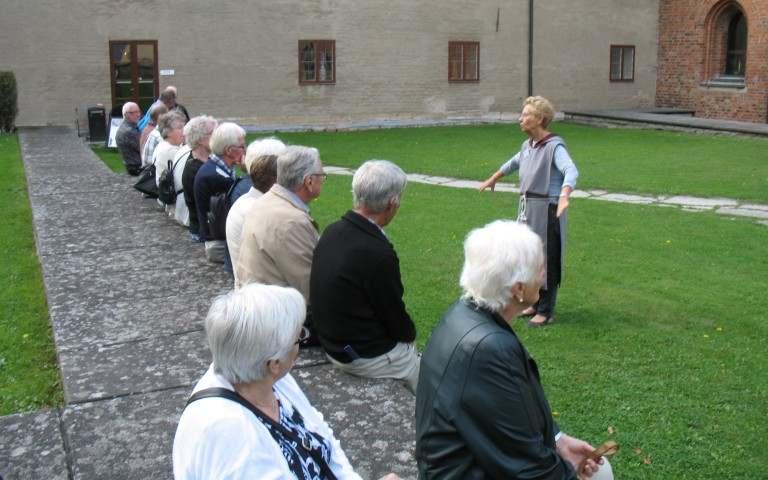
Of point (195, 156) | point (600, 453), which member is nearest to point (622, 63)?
point (195, 156)

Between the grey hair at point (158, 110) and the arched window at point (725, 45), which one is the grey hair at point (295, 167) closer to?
the grey hair at point (158, 110)

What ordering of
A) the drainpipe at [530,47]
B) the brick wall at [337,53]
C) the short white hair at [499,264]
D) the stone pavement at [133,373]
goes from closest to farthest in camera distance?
the short white hair at [499,264]
the stone pavement at [133,373]
the brick wall at [337,53]
the drainpipe at [530,47]

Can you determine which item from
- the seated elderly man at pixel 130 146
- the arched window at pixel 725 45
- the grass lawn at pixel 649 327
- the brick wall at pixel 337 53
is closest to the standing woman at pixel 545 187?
the grass lawn at pixel 649 327

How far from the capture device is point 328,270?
427 cm

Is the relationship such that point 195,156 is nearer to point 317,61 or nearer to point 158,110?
point 158,110

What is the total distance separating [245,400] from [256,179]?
3359 mm

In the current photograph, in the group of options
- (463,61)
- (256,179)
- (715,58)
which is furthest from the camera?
(715,58)

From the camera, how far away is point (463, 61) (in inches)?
1101

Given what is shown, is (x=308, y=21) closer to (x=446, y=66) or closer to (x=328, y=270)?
(x=446, y=66)

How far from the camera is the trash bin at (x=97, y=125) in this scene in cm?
2086

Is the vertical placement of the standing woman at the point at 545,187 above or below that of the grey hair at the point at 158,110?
below

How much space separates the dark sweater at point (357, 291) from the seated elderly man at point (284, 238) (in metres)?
0.38

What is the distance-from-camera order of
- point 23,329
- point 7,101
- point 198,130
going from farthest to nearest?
point 7,101
point 198,130
point 23,329

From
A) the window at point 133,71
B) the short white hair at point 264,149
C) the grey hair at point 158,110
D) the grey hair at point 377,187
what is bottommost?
the grey hair at point 377,187
